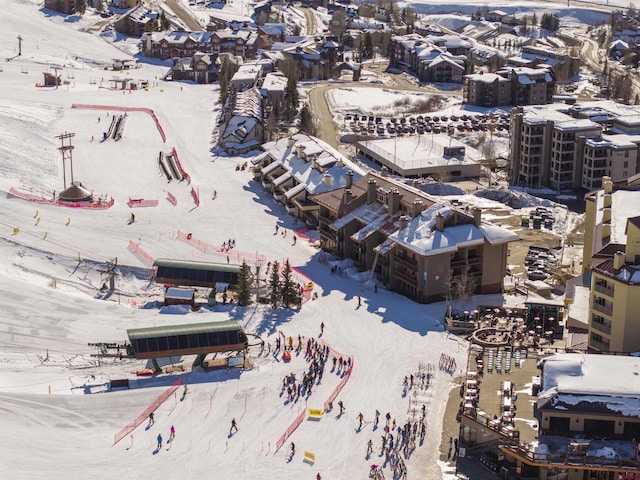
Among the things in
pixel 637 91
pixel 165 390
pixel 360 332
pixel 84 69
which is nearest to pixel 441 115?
pixel 637 91

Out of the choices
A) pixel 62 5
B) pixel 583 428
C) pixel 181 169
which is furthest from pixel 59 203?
pixel 62 5

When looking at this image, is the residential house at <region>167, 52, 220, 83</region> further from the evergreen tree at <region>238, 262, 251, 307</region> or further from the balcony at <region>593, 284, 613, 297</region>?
the balcony at <region>593, 284, 613, 297</region>

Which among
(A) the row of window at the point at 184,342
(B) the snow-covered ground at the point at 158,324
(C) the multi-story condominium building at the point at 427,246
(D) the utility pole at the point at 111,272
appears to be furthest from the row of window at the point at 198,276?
(A) the row of window at the point at 184,342

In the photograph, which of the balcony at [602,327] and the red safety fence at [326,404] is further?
the balcony at [602,327]

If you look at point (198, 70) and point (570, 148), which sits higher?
point (198, 70)

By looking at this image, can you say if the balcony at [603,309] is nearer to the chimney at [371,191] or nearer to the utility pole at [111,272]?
the chimney at [371,191]

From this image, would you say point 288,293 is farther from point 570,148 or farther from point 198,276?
point 570,148
